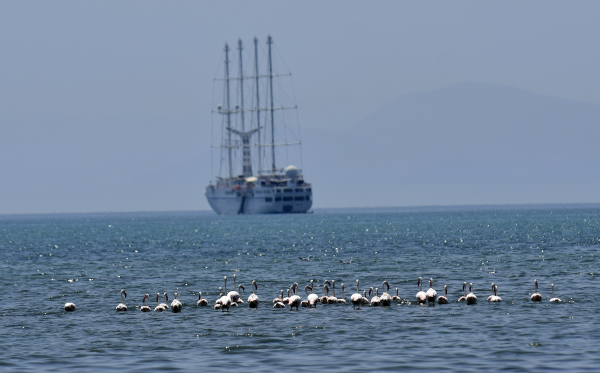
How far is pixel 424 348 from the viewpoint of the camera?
1124 inches

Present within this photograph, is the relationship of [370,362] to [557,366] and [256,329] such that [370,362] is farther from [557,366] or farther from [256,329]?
[256,329]

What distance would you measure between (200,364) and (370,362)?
4.81 metres

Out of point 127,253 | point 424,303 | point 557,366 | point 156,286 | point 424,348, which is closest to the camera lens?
point 557,366

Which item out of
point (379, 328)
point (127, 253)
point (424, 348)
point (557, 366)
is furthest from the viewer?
point (127, 253)

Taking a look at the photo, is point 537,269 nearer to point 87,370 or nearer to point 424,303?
point 424,303

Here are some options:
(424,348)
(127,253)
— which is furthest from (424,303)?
(127,253)

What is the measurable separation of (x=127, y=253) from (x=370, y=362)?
64.7 metres

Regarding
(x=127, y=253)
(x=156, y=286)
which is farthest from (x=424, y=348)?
(x=127, y=253)

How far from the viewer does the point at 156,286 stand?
5212cm

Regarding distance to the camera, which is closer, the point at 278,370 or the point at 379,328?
the point at 278,370

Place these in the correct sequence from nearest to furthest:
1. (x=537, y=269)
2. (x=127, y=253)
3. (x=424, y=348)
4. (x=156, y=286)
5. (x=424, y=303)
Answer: (x=424, y=348)
(x=424, y=303)
(x=156, y=286)
(x=537, y=269)
(x=127, y=253)

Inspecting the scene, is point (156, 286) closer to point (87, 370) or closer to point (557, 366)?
point (87, 370)

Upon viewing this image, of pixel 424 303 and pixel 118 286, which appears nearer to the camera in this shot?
pixel 424 303

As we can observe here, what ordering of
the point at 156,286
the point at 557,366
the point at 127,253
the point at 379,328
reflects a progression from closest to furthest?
the point at 557,366 < the point at 379,328 < the point at 156,286 < the point at 127,253
